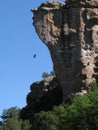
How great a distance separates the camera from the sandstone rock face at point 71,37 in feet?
273

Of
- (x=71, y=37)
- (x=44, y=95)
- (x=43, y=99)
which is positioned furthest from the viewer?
(x=44, y=95)

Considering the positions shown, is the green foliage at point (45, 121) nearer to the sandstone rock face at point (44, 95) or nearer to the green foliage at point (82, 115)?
the green foliage at point (82, 115)

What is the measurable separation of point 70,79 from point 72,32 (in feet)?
19.7

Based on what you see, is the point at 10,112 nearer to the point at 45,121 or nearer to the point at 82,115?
the point at 45,121

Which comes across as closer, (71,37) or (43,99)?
(71,37)

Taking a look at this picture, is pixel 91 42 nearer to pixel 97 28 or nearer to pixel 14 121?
pixel 97 28

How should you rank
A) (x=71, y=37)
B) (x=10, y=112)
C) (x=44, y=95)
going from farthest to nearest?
(x=10, y=112)
(x=44, y=95)
(x=71, y=37)

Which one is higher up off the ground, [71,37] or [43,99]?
[71,37]

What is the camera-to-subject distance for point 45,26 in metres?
85.6

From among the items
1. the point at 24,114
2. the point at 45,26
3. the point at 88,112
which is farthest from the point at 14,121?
the point at 88,112

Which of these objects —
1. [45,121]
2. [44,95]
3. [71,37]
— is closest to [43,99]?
[44,95]

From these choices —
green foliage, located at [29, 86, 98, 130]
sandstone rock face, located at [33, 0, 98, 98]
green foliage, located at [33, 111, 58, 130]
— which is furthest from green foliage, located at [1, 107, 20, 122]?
green foliage, located at [29, 86, 98, 130]

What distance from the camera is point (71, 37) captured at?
84688 mm

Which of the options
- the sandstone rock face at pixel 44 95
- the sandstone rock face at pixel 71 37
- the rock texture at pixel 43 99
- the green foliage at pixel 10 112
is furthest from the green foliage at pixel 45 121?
the green foliage at pixel 10 112
